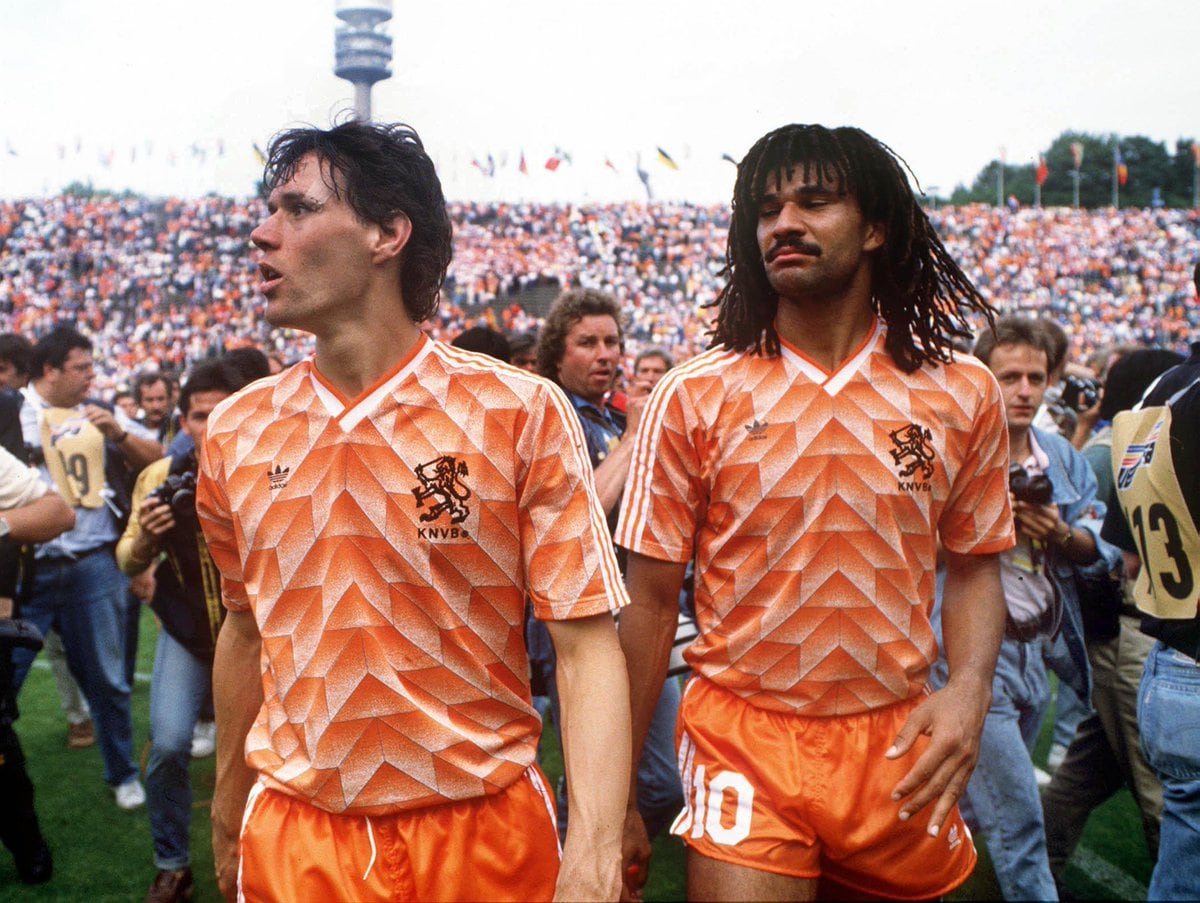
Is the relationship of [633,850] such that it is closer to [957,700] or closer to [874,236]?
[957,700]

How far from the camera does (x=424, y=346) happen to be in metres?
2.26

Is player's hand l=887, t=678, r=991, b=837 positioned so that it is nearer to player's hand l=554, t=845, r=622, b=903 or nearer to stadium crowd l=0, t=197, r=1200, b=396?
player's hand l=554, t=845, r=622, b=903

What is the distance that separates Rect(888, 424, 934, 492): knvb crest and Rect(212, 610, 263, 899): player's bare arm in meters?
1.48

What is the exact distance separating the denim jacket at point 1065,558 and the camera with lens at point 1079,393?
8.85ft

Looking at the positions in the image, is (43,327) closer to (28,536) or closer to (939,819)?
(28,536)

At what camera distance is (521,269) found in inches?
1336

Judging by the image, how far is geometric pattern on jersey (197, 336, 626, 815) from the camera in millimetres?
2043

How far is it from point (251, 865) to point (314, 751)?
28 cm

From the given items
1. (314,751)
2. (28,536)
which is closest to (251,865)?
(314,751)

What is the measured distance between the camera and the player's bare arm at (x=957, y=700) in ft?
7.91

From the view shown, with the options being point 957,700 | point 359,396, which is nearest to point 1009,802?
point 957,700

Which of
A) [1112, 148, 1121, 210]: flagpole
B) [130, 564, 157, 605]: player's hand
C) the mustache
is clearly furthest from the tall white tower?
[1112, 148, 1121, 210]: flagpole

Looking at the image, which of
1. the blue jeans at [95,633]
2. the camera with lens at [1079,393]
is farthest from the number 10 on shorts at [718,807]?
the camera with lens at [1079,393]

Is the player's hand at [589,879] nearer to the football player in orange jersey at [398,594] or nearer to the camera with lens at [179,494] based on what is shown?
the football player in orange jersey at [398,594]
